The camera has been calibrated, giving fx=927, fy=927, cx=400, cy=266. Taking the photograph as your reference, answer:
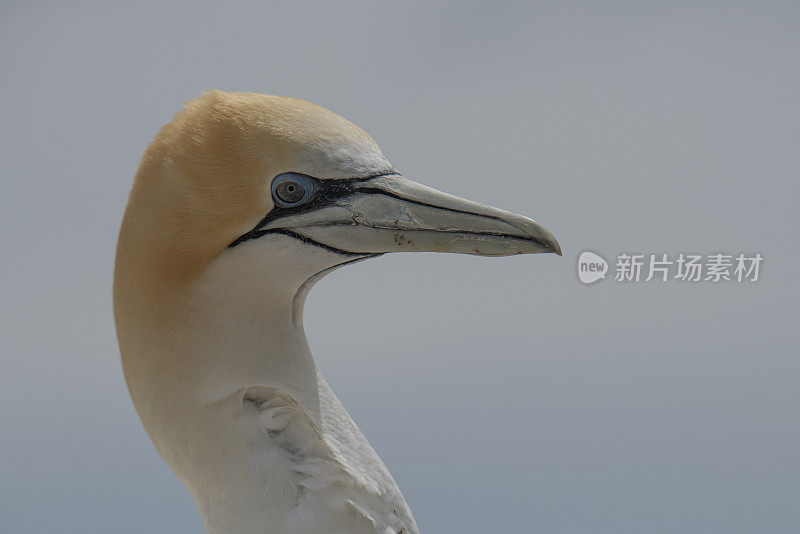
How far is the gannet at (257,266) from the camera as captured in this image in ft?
10.4

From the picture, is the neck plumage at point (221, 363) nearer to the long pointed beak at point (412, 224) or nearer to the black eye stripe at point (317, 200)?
the black eye stripe at point (317, 200)

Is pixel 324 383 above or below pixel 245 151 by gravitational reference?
below

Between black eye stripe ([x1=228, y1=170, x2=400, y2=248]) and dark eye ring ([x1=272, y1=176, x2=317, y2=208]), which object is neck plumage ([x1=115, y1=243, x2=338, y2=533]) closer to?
black eye stripe ([x1=228, y1=170, x2=400, y2=248])

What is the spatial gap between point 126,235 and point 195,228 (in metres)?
0.30

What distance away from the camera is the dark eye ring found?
10.5 ft

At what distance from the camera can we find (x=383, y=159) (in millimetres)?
3350

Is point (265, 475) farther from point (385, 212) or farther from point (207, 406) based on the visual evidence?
point (385, 212)

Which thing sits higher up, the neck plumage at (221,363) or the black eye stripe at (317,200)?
the black eye stripe at (317,200)


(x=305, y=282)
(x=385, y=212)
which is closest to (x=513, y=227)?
(x=385, y=212)

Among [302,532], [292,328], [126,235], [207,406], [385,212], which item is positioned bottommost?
[302,532]
